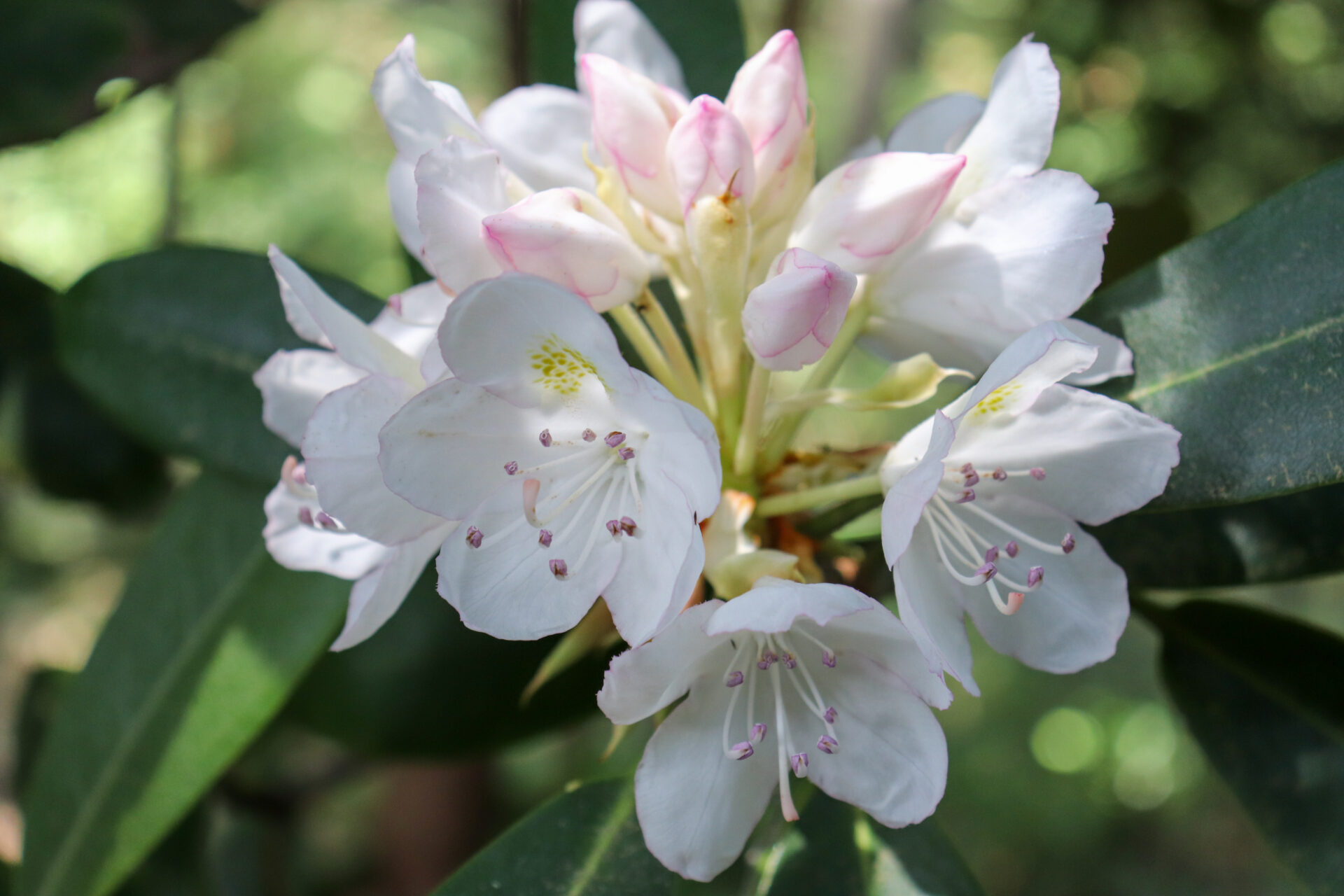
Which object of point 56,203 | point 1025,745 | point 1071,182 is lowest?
point 1025,745

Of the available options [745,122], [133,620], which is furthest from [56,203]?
[745,122]

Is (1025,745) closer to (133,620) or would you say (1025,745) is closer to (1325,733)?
(1325,733)

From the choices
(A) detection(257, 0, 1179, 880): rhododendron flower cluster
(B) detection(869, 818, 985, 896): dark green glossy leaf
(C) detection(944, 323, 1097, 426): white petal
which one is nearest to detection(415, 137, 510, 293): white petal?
(A) detection(257, 0, 1179, 880): rhododendron flower cluster

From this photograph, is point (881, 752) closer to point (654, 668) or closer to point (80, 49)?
point (654, 668)

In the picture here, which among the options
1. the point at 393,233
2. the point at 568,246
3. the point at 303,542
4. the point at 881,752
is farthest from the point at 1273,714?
the point at 393,233

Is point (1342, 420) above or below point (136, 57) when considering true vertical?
above

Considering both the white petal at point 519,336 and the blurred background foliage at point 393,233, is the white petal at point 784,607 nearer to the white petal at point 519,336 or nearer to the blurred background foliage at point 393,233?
the white petal at point 519,336
